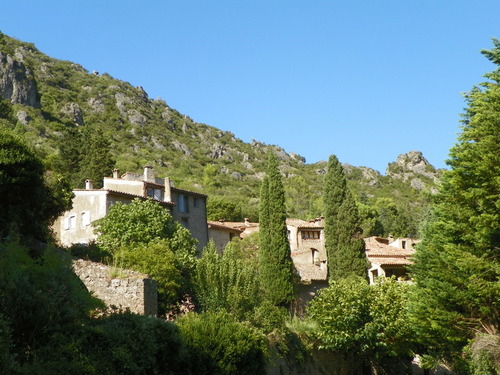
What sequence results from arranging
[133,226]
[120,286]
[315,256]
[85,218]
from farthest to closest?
[315,256] < [85,218] < [133,226] < [120,286]

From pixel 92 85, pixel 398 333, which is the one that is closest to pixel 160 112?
pixel 92 85

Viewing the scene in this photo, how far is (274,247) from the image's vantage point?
4397 cm

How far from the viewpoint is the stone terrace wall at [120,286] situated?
21.7 metres

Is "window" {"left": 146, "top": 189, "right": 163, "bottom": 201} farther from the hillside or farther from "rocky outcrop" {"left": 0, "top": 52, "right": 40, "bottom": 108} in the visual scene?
"rocky outcrop" {"left": 0, "top": 52, "right": 40, "bottom": 108}

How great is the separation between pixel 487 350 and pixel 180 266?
15.2m

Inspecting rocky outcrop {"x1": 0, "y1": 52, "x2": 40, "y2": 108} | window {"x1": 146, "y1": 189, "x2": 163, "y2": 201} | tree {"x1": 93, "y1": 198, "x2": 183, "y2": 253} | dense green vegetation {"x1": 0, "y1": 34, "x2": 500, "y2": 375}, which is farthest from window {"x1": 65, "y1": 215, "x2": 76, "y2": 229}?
rocky outcrop {"x1": 0, "y1": 52, "x2": 40, "y2": 108}

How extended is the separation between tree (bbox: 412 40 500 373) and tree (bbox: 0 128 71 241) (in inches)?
661

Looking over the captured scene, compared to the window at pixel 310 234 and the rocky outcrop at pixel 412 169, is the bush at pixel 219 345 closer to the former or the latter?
the window at pixel 310 234

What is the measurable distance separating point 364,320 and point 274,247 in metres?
9.99

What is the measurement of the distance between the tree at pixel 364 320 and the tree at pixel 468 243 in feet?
20.4

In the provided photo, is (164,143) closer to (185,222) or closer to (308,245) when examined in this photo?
(308,245)

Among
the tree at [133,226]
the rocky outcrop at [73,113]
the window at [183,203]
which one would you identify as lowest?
the tree at [133,226]

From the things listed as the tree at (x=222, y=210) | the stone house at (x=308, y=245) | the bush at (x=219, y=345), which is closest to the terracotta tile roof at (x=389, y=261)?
the stone house at (x=308, y=245)

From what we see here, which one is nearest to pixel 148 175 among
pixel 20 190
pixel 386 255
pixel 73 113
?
pixel 386 255
